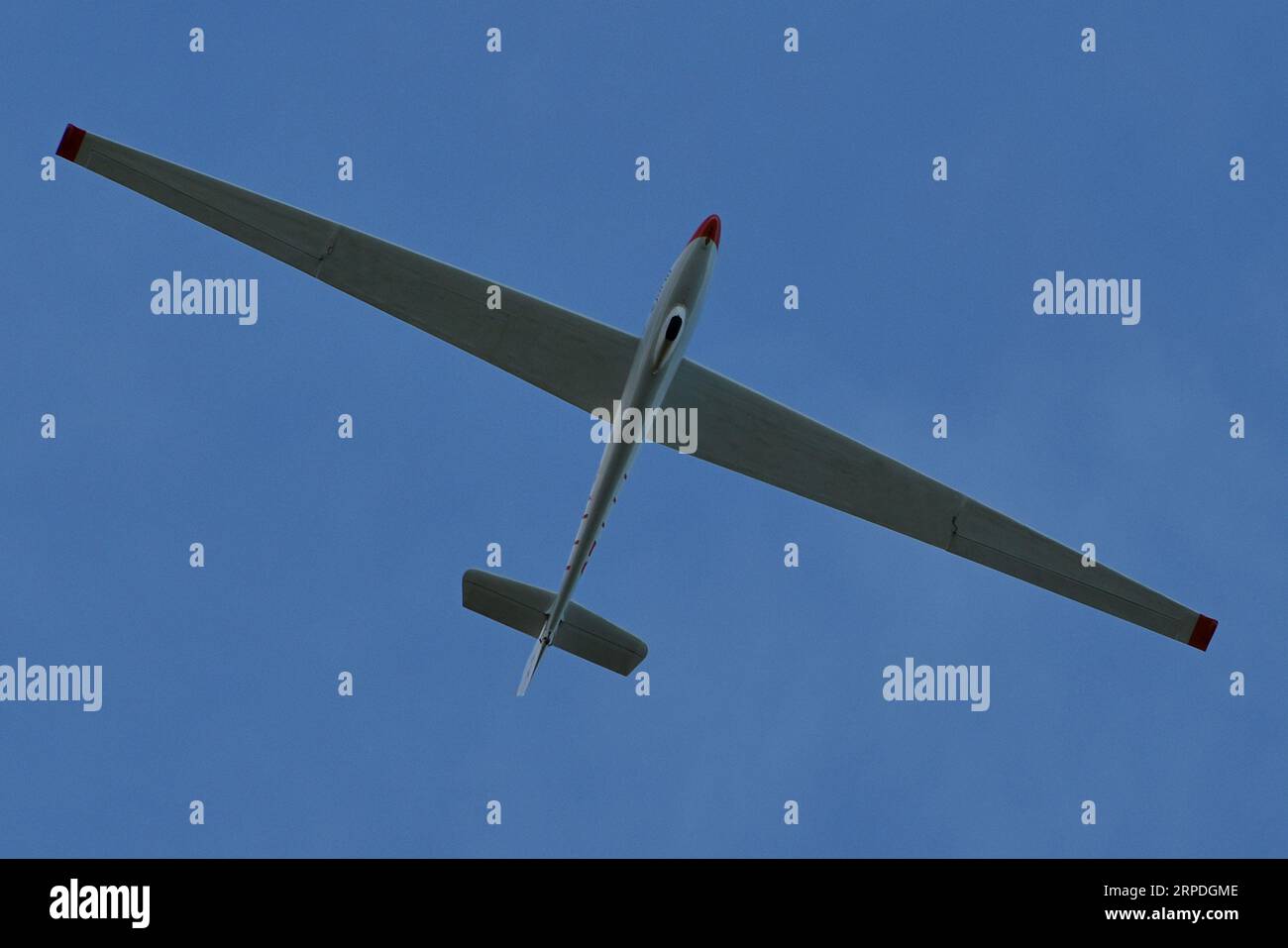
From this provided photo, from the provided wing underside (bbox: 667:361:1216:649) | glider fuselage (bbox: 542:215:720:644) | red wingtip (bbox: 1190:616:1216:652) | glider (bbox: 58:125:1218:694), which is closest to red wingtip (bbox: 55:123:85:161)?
glider (bbox: 58:125:1218:694)

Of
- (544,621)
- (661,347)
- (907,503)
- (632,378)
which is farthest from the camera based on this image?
(544,621)

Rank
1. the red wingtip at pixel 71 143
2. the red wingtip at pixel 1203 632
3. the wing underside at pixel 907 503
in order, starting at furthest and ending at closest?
the red wingtip at pixel 1203 632 < the wing underside at pixel 907 503 < the red wingtip at pixel 71 143

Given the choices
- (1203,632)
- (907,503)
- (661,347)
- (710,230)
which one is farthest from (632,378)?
(1203,632)

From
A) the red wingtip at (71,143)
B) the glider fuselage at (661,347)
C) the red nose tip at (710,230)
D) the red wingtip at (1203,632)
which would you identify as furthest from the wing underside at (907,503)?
the red wingtip at (71,143)

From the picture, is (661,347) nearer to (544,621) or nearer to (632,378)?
(632,378)

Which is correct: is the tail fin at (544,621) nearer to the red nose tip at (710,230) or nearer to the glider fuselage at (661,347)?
the glider fuselage at (661,347)
